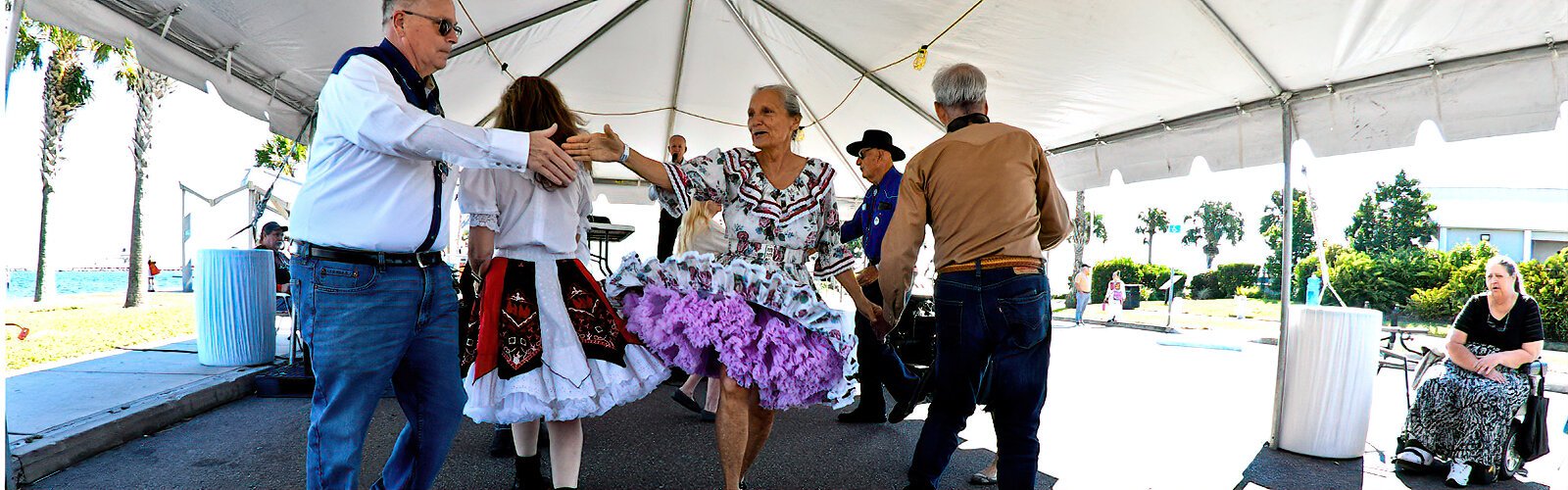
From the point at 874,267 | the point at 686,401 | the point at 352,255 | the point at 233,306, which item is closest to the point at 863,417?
the point at 686,401

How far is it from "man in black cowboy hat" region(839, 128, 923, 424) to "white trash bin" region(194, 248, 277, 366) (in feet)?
15.3

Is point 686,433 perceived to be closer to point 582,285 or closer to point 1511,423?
point 582,285

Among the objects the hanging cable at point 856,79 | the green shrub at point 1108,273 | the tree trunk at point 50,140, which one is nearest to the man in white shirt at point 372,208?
the hanging cable at point 856,79

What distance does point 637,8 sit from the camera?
6445 millimetres

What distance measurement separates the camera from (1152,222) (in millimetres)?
73062

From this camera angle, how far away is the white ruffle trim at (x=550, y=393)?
8.88ft

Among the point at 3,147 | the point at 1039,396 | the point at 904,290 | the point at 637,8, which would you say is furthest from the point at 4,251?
the point at 637,8

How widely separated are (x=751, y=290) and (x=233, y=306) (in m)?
5.29

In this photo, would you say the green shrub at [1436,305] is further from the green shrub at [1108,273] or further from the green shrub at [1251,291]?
the green shrub at [1251,291]

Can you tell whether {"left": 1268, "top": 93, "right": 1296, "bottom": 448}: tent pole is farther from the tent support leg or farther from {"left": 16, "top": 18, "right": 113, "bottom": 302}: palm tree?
{"left": 16, "top": 18, "right": 113, "bottom": 302}: palm tree

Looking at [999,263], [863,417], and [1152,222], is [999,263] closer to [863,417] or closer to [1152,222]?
[863,417]

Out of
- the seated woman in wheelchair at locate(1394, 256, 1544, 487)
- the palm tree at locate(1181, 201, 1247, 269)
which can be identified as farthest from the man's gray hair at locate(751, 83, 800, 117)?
the palm tree at locate(1181, 201, 1247, 269)

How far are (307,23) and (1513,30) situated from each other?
6042mm

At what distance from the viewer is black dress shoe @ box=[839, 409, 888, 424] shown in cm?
536
